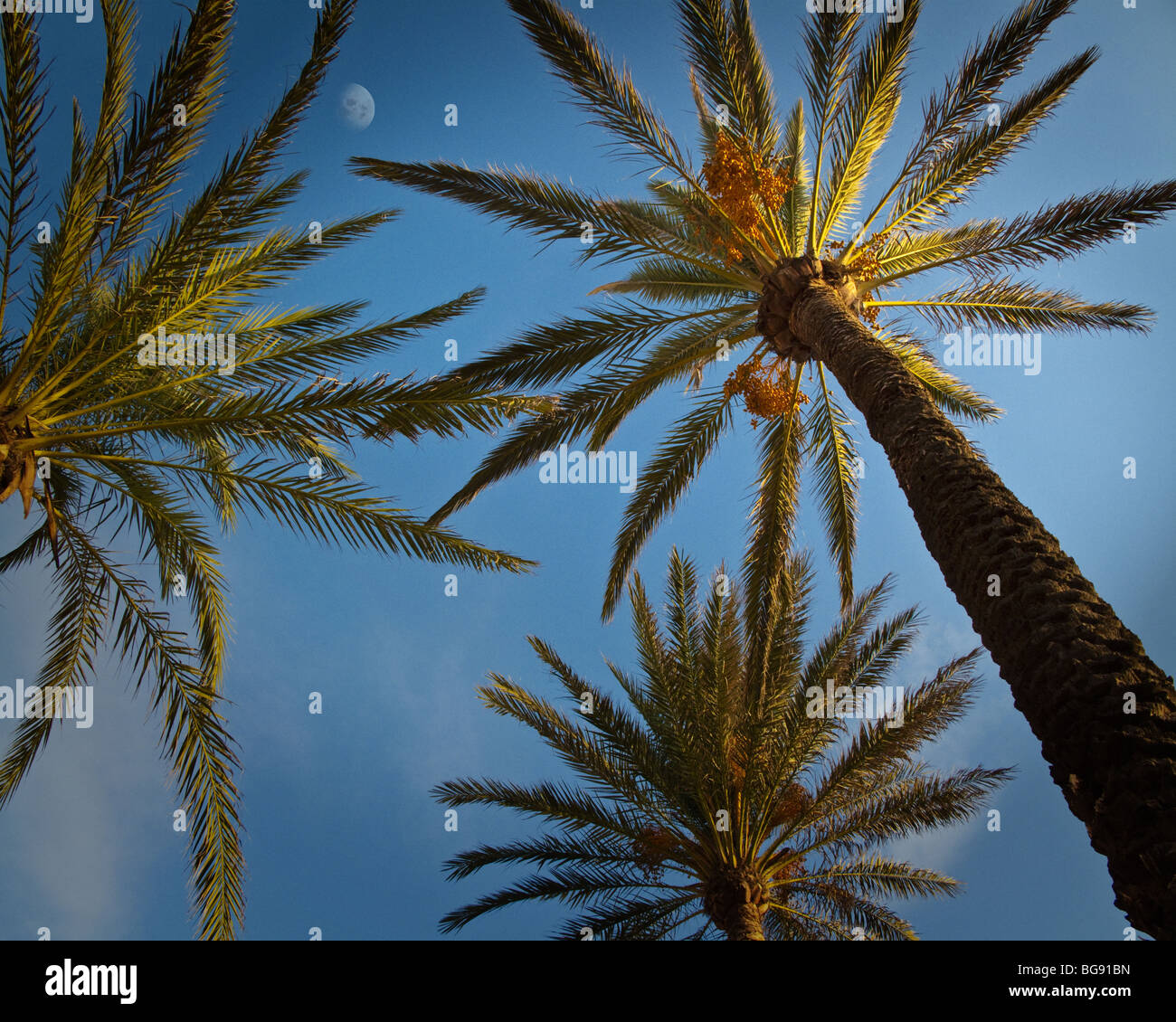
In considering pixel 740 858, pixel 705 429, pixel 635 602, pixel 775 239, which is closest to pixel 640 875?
pixel 740 858

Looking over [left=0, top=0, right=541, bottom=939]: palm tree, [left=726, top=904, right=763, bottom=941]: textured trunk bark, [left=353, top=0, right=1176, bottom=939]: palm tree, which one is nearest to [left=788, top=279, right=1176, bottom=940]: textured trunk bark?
[left=353, top=0, right=1176, bottom=939]: palm tree

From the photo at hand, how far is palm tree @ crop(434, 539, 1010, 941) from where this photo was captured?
8.62 meters

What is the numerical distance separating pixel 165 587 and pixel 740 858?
24.0ft

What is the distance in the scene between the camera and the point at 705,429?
28.0 feet

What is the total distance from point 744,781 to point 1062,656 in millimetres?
6336

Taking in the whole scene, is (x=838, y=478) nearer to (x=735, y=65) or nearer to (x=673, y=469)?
(x=673, y=469)

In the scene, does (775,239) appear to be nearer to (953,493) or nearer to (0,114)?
(953,493)

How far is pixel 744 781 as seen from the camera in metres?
8.66

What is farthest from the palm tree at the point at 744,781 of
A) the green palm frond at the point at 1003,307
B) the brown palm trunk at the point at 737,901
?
the green palm frond at the point at 1003,307

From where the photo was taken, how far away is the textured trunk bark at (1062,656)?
94.3 inches

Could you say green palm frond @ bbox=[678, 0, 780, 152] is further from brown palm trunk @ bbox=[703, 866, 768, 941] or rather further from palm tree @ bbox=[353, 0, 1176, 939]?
brown palm trunk @ bbox=[703, 866, 768, 941]

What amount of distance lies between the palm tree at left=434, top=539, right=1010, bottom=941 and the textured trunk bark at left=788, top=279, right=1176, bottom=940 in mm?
4035

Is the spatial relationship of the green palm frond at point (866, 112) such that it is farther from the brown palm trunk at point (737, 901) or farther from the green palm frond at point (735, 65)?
the brown palm trunk at point (737, 901)

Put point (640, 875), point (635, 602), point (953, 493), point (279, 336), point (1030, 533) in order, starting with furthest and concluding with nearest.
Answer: point (635, 602) → point (640, 875) → point (279, 336) → point (953, 493) → point (1030, 533)
